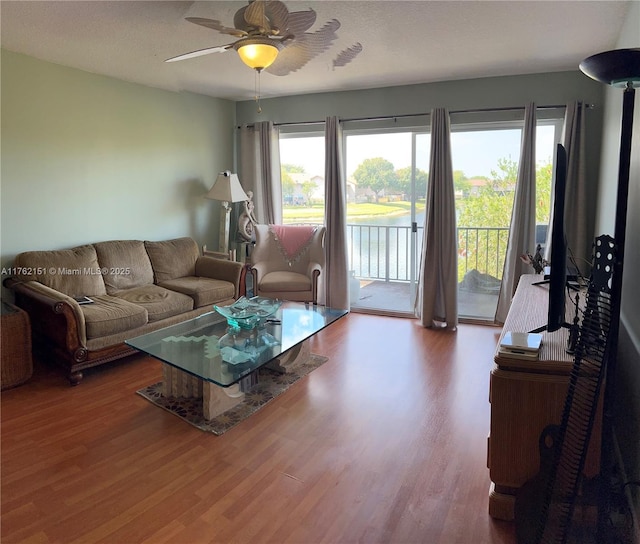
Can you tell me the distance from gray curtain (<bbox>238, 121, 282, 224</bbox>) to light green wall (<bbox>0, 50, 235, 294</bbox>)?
0.99ft

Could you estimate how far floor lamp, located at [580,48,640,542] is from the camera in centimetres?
163

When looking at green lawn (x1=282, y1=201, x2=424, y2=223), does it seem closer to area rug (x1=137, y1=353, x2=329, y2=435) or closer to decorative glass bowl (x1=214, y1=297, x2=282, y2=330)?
decorative glass bowl (x1=214, y1=297, x2=282, y2=330)

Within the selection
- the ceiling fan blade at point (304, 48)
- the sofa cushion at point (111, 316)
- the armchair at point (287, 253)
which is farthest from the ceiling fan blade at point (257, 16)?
the armchair at point (287, 253)

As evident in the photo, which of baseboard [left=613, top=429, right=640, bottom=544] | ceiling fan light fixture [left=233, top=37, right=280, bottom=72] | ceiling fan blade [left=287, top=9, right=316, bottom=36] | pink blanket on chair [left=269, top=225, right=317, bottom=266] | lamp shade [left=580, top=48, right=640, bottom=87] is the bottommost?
baseboard [left=613, top=429, right=640, bottom=544]

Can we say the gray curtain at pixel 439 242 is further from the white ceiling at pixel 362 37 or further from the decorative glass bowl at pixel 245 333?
the decorative glass bowl at pixel 245 333

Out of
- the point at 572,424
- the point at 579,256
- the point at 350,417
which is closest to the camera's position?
the point at 572,424

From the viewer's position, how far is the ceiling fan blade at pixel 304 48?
245 cm

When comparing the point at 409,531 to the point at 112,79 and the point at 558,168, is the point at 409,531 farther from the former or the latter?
the point at 112,79

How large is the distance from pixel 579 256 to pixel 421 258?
1418mm

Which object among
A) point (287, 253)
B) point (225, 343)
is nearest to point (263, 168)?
point (287, 253)

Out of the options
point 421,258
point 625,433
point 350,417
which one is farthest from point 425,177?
point 625,433

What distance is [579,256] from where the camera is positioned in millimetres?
4219

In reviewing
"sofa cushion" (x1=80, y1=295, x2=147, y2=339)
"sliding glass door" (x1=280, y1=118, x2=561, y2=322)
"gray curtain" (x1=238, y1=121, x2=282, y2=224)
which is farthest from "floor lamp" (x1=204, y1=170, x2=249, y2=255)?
"sofa cushion" (x1=80, y1=295, x2=147, y2=339)

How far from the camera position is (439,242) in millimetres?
4676
